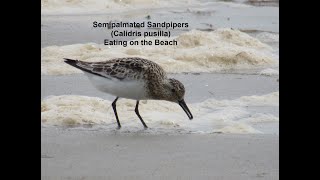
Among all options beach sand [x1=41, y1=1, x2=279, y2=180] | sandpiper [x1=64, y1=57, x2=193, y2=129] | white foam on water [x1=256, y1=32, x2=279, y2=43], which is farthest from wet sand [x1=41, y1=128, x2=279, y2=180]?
white foam on water [x1=256, y1=32, x2=279, y2=43]

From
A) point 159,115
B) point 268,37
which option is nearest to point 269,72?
point 268,37

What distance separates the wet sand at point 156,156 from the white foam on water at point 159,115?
44 centimetres

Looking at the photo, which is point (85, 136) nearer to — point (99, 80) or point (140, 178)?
point (99, 80)

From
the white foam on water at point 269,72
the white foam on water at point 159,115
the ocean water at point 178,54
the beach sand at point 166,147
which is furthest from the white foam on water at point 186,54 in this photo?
the white foam on water at point 159,115

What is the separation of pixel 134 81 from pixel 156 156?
1.63 meters

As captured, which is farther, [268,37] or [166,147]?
[268,37]

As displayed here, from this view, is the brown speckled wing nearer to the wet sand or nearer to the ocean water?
the ocean water

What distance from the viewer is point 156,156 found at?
5941 mm

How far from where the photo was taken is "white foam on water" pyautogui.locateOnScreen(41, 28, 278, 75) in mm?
10933

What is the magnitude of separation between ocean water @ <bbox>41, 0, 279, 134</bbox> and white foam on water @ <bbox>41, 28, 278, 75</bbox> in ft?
0.05

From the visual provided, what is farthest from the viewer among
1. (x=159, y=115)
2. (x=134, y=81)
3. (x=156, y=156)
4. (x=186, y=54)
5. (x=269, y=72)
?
(x=186, y=54)

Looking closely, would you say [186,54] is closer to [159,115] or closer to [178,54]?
[178,54]

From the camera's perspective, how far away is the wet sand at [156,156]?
17.6ft

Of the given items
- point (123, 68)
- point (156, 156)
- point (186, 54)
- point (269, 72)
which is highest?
point (123, 68)
